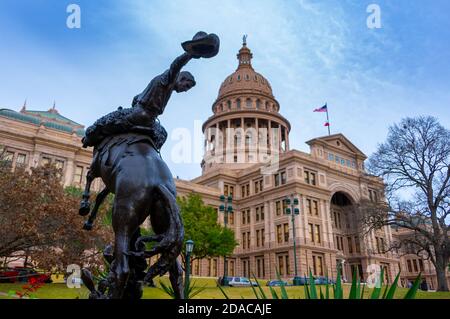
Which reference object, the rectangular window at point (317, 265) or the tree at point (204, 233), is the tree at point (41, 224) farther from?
the rectangular window at point (317, 265)

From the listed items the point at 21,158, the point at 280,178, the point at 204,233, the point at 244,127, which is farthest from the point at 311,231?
the point at 21,158

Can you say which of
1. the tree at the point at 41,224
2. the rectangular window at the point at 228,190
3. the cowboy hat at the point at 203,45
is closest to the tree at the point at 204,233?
the tree at the point at 41,224

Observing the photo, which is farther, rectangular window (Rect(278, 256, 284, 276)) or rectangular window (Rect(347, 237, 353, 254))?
rectangular window (Rect(347, 237, 353, 254))

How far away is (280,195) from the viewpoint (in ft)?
168

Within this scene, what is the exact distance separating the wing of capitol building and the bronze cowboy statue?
39.7 m

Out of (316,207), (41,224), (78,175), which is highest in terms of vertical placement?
(78,175)

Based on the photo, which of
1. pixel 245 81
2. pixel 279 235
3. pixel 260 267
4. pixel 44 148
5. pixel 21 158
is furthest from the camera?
pixel 245 81

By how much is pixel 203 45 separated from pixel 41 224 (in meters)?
19.5

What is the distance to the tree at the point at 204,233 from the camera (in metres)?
30.6

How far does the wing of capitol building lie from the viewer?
45.2 m

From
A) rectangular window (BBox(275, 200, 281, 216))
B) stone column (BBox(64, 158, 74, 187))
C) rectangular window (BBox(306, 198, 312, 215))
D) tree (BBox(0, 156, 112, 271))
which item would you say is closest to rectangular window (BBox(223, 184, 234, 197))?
rectangular window (BBox(275, 200, 281, 216))

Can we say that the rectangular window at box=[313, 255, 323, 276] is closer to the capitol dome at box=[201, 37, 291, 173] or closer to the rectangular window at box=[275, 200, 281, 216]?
the rectangular window at box=[275, 200, 281, 216]

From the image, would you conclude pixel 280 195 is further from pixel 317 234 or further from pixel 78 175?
pixel 78 175

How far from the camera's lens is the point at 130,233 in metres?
3.60
